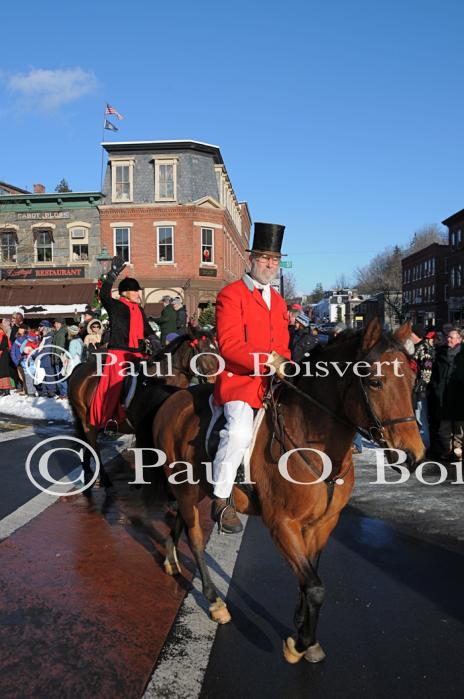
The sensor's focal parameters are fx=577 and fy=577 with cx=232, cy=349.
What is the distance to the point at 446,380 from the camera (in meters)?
9.67

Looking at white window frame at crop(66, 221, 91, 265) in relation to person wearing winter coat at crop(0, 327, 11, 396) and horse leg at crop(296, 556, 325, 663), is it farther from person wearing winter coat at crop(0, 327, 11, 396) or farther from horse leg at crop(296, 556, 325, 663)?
horse leg at crop(296, 556, 325, 663)

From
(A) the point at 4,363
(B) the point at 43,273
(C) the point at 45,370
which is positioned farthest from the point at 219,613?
(B) the point at 43,273

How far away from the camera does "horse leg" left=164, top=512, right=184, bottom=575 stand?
508cm

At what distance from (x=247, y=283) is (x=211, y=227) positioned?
33735mm

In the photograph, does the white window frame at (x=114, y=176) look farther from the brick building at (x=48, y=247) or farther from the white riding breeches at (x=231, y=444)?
the white riding breeches at (x=231, y=444)

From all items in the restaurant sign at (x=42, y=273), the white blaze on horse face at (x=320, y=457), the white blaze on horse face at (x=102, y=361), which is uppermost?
the restaurant sign at (x=42, y=273)

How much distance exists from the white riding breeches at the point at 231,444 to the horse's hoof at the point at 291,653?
98 centimetres

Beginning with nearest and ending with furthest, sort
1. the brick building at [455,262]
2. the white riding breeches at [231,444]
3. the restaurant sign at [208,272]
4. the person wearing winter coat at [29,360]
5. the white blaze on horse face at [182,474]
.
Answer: the white riding breeches at [231,444] < the white blaze on horse face at [182,474] < the person wearing winter coat at [29,360] < the restaurant sign at [208,272] < the brick building at [455,262]

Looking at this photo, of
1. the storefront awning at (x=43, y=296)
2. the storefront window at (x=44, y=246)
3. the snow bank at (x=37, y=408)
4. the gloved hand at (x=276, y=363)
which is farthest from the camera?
the storefront window at (x=44, y=246)

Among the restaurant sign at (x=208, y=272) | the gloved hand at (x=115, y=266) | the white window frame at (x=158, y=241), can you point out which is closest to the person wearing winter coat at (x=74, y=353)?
the gloved hand at (x=115, y=266)

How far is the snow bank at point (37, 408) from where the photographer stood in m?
14.1

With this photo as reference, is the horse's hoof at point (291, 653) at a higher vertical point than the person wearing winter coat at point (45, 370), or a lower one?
lower

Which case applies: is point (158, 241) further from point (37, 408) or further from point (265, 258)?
point (265, 258)

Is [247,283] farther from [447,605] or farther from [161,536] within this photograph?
[161,536]
